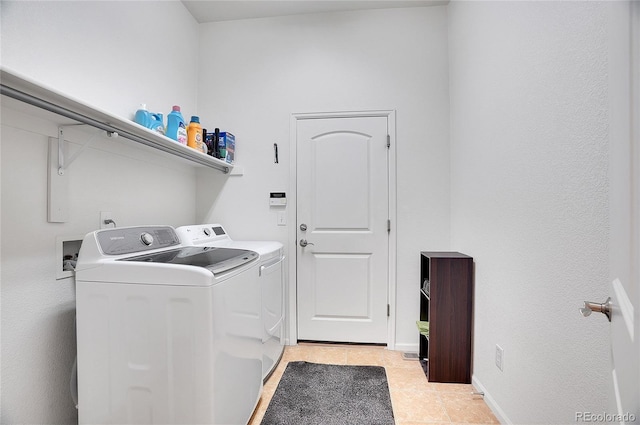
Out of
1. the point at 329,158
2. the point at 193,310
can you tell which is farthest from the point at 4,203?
the point at 329,158

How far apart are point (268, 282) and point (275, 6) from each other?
7.46 ft

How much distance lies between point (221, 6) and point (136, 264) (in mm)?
2296

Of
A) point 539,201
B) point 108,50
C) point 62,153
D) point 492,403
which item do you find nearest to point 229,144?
point 108,50

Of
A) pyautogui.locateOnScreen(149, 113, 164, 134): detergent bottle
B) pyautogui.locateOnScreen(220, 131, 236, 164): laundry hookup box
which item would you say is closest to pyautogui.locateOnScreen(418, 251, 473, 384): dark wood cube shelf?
pyautogui.locateOnScreen(220, 131, 236, 164): laundry hookup box

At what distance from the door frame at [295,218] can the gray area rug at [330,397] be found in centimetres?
37

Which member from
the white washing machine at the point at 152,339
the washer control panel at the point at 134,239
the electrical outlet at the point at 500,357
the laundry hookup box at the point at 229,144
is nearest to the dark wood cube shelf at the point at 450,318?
the electrical outlet at the point at 500,357

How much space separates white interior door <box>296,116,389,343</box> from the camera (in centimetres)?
228

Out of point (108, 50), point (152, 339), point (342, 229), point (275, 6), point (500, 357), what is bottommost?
point (500, 357)

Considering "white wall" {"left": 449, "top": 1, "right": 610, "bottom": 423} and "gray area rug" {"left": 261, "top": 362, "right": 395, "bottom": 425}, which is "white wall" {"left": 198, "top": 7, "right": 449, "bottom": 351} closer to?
"white wall" {"left": 449, "top": 1, "right": 610, "bottom": 423}

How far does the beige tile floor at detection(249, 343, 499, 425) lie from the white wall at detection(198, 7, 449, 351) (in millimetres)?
290

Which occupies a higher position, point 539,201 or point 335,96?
point 335,96

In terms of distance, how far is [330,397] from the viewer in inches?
63.8

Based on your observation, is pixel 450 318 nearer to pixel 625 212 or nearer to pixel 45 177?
pixel 625 212

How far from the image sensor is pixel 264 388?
1.72m
